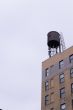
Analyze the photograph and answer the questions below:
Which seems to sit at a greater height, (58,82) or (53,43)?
(53,43)

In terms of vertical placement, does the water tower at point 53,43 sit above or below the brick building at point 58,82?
above

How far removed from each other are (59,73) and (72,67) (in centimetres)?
378

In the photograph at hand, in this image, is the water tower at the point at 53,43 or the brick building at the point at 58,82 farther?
the water tower at the point at 53,43

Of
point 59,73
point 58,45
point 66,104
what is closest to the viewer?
point 66,104

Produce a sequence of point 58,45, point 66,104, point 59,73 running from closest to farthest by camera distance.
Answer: point 66,104 < point 59,73 < point 58,45

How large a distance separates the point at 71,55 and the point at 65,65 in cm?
247

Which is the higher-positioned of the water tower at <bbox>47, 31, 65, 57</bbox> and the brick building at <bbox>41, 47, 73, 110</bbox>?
the water tower at <bbox>47, 31, 65, 57</bbox>

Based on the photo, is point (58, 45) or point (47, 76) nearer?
point (47, 76)

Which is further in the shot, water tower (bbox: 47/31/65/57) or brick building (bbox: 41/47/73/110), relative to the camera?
water tower (bbox: 47/31/65/57)

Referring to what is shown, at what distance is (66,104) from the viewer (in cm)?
7538

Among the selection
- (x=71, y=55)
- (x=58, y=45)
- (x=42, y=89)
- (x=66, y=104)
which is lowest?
(x=66, y=104)

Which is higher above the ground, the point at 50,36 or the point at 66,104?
the point at 50,36

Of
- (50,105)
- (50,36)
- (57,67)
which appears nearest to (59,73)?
(57,67)

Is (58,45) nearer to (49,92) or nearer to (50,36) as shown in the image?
(50,36)
